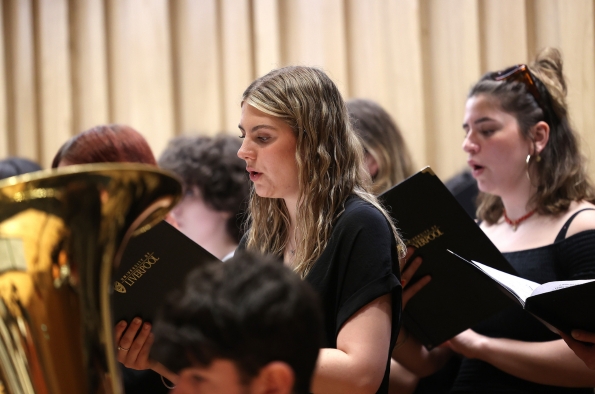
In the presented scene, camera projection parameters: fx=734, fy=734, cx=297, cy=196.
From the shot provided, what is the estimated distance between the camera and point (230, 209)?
2.58 m

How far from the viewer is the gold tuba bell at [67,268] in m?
0.86

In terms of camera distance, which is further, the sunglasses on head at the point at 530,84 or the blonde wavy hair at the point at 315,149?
the sunglasses on head at the point at 530,84

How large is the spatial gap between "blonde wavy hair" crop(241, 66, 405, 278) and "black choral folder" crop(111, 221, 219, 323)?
20 cm

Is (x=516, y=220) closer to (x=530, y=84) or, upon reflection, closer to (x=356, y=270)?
(x=530, y=84)

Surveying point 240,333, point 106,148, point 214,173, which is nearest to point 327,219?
point 240,333

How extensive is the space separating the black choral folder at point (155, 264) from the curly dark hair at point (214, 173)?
1094 mm

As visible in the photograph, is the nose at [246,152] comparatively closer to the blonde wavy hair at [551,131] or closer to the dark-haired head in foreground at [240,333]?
the dark-haired head in foreground at [240,333]

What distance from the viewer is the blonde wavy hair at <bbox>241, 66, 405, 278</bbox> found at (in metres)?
1.44

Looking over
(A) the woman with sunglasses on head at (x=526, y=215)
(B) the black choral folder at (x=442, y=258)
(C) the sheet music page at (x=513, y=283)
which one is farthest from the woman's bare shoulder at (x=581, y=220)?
(C) the sheet music page at (x=513, y=283)

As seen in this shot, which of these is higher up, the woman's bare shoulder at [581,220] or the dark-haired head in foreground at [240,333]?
the dark-haired head in foreground at [240,333]

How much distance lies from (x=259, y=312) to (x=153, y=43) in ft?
8.54

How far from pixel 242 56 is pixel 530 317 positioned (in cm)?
172

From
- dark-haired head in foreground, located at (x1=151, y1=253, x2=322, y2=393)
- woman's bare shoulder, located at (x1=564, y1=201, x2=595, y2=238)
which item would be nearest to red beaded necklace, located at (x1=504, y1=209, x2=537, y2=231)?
woman's bare shoulder, located at (x1=564, y1=201, x2=595, y2=238)

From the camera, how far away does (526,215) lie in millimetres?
1996
